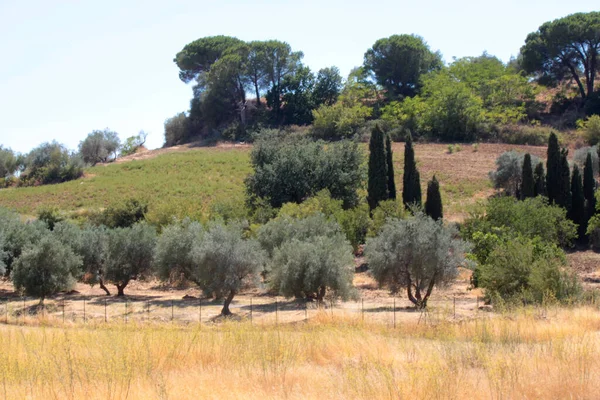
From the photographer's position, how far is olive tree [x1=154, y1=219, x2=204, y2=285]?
37.2 meters

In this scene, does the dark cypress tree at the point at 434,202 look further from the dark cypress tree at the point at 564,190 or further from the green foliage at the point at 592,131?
the green foliage at the point at 592,131

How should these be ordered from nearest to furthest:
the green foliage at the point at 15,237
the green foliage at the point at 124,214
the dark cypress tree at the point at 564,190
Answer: the green foliage at the point at 15,237 < the dark cypress tree at the point at 564,190 < the green foliage at the point at 124,214

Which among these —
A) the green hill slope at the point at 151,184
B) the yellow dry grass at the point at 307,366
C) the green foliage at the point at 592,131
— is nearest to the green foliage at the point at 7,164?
the green hill slope at the point at 151,184

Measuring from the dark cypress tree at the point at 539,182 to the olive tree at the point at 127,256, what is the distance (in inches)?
1244

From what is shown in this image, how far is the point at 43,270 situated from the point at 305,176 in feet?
87.7

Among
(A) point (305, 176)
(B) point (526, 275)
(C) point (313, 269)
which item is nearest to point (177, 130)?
(A) point (305, 176)

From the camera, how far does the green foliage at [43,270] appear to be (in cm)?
3519

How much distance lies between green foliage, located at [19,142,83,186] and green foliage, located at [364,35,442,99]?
51.2 meters

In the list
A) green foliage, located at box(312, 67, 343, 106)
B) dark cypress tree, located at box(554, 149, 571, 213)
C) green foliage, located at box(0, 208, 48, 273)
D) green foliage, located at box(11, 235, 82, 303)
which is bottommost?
green foliage, located at box(11, 235, 82, 303)

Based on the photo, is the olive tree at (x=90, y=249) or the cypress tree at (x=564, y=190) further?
the cypress tree at (x=564, y=190)

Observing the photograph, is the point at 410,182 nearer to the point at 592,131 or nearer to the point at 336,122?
the point at 592,131

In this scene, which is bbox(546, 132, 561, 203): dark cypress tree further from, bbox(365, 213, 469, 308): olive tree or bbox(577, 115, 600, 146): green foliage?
bbox(577, 115, 600, 146): green foliage

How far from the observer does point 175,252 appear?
37344mm

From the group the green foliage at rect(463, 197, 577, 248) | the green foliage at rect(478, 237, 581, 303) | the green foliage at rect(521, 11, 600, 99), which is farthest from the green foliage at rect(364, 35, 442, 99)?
the green foliage at rect(478, 237, 581, 303)
